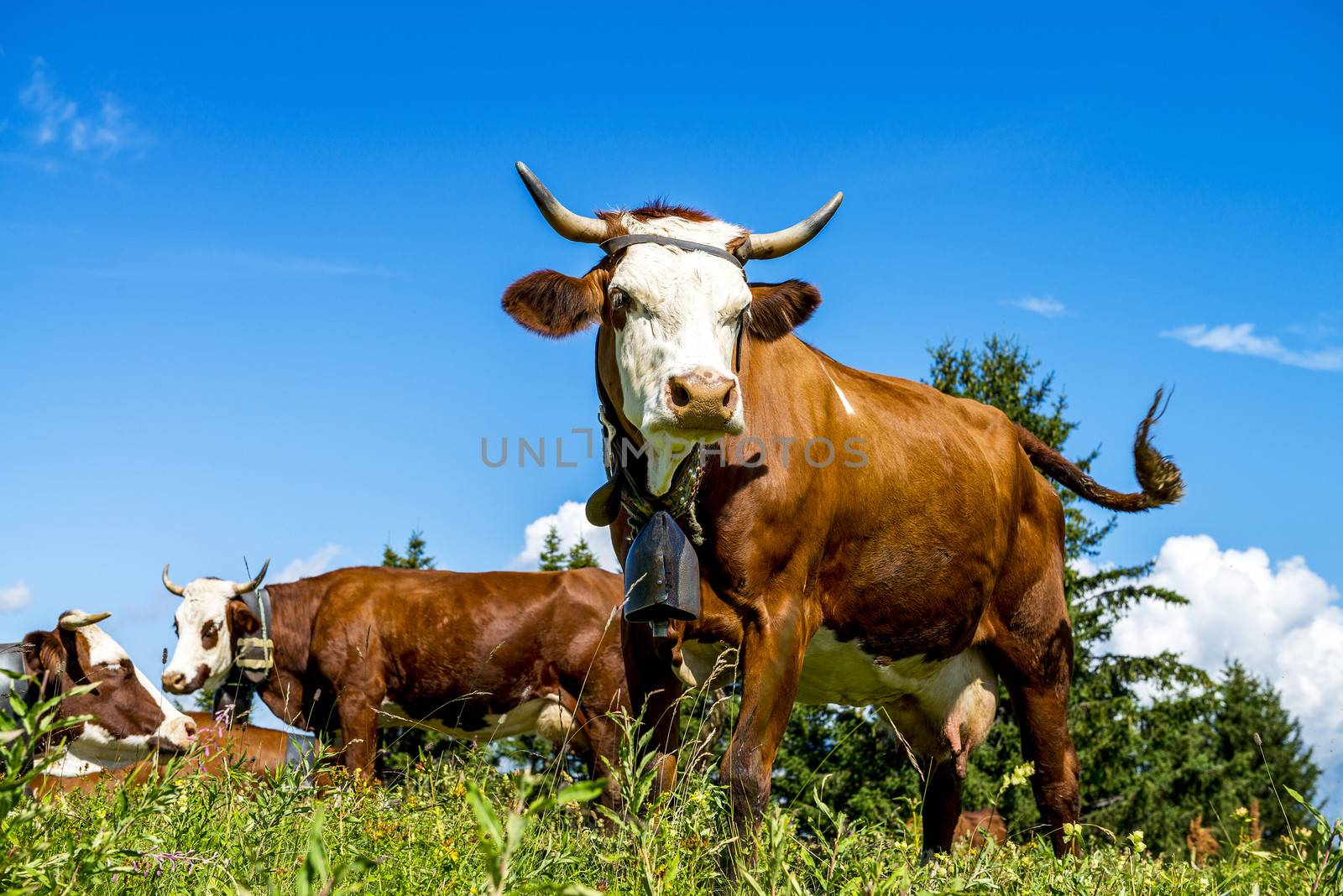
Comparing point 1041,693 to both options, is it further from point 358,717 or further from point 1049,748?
point 358,717

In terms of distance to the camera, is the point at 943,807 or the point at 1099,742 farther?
the point at 1099,742

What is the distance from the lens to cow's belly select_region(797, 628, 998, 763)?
537cm

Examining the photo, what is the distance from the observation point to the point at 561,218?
4570mm

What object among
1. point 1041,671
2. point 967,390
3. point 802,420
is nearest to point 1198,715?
point 967,390

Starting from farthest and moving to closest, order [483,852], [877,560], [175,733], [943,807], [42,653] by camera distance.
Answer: [175,733] → [42,653] → [943,807] → [877,560] → [483,852]

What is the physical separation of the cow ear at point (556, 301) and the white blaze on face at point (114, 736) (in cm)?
564

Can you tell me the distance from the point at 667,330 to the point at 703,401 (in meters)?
0.48

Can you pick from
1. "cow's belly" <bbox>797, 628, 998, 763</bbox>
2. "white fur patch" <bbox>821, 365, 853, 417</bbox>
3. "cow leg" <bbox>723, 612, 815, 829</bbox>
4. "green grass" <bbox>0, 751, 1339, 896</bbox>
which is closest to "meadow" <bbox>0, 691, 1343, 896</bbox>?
"green grass" <bbox>0, 751, 1339, 896</bbox>

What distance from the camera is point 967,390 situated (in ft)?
77.9

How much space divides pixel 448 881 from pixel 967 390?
22.3m

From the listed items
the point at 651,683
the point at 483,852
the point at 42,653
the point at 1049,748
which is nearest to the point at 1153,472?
the point at 1049,748

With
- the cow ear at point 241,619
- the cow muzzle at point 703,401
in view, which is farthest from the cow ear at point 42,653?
the cow muzzle at point 703,401

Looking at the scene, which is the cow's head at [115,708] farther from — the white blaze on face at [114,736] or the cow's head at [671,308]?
the cow's head at [671,308]

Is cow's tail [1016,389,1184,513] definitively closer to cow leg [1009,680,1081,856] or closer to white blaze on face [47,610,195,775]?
cow leg [1009,680,1081,856]
